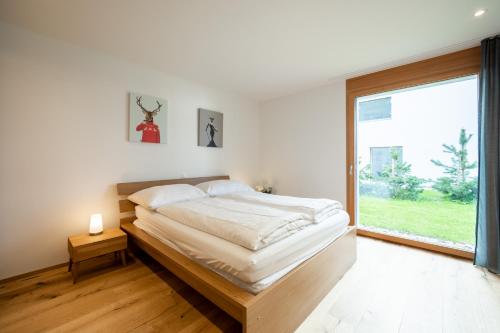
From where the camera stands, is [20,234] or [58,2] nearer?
[58,2]

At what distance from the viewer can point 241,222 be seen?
1.61 meters

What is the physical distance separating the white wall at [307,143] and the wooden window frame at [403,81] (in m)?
0.10

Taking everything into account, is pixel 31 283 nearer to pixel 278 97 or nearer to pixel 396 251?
pixel 396 251

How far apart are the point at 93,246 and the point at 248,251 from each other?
1640 mm

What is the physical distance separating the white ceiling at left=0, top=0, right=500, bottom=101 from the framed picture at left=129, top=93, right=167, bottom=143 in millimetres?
469

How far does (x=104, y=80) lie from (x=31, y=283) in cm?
218

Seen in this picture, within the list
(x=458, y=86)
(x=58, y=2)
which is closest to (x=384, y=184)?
(x=458, y=86)

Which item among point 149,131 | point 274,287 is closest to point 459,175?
point 274,287

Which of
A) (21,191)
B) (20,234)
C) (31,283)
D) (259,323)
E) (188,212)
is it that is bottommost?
(31,283)

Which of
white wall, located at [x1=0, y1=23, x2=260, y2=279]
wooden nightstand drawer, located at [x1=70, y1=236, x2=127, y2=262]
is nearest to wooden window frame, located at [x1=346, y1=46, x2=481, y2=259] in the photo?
white wall, located at [x1=0, y1=23, x2=260, y2=279]

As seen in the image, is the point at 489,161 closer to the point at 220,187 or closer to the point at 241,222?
the point at 241,222

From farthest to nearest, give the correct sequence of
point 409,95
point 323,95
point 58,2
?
point 323,95 → point 409,95 → point 58,2

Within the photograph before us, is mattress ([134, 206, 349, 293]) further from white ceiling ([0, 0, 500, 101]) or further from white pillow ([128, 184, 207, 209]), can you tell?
white ceiling ([0, 0, 500, 101])

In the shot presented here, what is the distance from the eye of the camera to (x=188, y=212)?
6.41 ft
